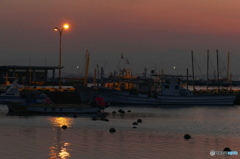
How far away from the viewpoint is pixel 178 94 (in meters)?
93.4

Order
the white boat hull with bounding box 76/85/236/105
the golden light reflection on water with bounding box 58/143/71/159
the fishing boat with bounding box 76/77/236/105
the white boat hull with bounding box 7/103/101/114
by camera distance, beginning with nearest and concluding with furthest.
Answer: the golden light reflection on water with bounding box 58/143/71/159 < the white boat hull with bounding box 7/103/101/114 < the fishing boat with bounding box 76/77/236/105 < the white boat hull with bounding box 76/85/236/105

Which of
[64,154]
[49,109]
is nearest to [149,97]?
[49,109]

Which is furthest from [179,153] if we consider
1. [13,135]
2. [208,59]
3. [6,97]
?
[208,59]

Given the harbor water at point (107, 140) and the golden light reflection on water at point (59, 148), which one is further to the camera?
the harbor water at point (107, 140)

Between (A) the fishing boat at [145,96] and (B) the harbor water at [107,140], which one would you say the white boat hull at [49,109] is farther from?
(A) the fishing boat at [145,96]

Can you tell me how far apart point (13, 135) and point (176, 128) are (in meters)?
16.2

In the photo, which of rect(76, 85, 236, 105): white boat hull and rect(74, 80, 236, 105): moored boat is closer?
rect(74, 80, 236, 105): moored boat

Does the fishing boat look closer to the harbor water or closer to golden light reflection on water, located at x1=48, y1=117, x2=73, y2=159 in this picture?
the harbor water

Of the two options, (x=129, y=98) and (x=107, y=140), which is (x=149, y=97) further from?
(x=107, y=140)

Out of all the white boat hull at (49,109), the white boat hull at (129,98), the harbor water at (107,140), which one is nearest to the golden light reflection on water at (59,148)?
the harbor water at (107,140)

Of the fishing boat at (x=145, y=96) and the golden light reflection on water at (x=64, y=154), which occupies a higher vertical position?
the fishing boat at (x=145, y=96)

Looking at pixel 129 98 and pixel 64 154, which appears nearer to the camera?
pixel 64 154

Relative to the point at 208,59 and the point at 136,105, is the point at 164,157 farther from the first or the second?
the point at 208,59

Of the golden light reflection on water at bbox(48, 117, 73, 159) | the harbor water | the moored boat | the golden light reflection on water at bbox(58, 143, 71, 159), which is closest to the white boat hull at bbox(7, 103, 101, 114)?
the harbor water
